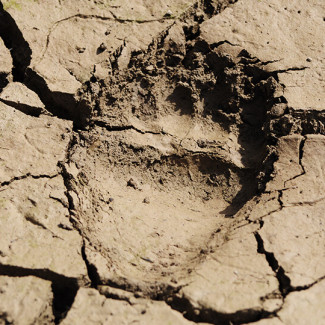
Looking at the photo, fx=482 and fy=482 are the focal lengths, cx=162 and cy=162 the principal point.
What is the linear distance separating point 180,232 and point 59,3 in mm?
1987

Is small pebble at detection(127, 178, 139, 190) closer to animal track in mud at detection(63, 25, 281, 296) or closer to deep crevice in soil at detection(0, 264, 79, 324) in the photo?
animal track in mud at detection(63, 25, 281, 296)

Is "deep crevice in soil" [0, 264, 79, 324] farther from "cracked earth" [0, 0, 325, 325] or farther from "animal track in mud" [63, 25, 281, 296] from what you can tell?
"animal track in mud" [63, 25, 281, 296]

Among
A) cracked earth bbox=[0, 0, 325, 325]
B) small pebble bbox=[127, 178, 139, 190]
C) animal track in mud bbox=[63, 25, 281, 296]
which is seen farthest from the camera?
small pebble bbox=[127, 178, 139, 190]

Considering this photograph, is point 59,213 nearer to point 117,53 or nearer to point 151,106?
point 151,106

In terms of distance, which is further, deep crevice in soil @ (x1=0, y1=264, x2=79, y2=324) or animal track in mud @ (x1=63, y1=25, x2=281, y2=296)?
animal track in mud @ (x1=63, y1=25, x2=281, y2=296)

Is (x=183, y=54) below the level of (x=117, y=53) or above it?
above

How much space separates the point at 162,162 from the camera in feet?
10.8

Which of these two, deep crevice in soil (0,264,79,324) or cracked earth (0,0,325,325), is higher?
cracked earth (0,0,325,325)

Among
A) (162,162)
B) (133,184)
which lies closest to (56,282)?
(133,184)

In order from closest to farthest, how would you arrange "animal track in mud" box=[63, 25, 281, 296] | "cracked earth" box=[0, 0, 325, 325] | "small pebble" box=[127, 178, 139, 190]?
"cracked earth" box=[0, 0, 325, 325] < "animal track in mud" box=[63, 25, 281, 296] < "small pebble" box=[127, 178, 139, 190]

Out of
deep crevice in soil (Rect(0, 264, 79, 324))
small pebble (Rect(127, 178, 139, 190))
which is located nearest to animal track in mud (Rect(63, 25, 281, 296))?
small pebble (Rect(127, 178, 139, 190))

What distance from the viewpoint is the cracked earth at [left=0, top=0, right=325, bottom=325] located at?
250 centimetres

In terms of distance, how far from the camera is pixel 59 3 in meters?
3.64

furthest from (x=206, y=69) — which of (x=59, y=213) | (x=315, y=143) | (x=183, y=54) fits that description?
(x=59, y=213)
